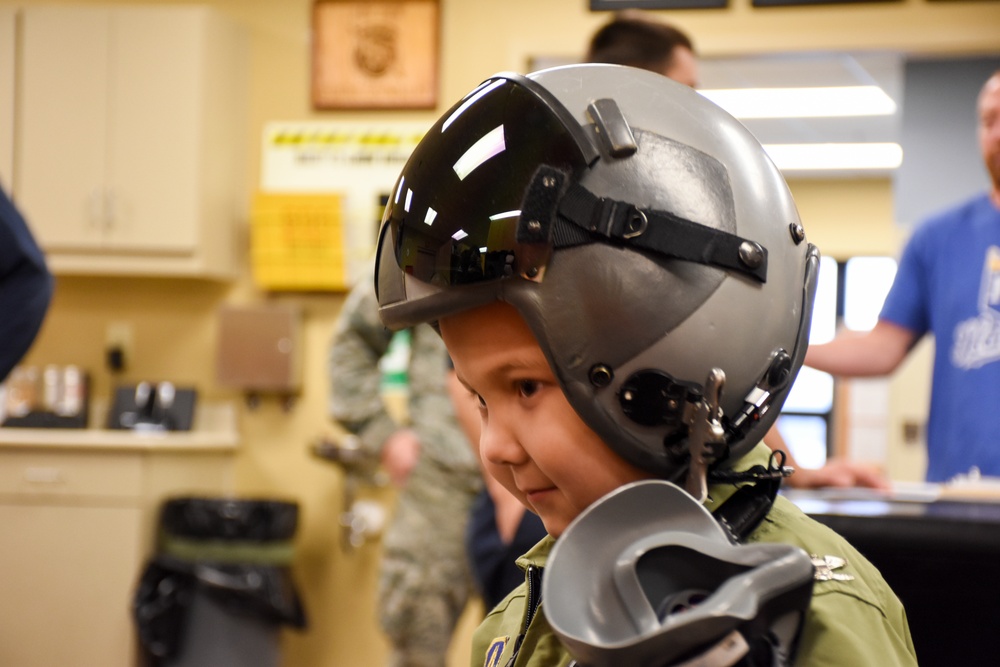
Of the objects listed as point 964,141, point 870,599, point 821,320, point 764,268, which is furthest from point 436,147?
point 821,320

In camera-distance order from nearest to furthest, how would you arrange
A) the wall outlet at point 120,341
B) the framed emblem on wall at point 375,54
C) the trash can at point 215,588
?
the trash can at point 215,588, the framed emblem on wall at point 375,54, the wall outlet at point 120,341

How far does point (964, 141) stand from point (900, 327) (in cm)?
370

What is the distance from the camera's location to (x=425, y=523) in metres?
2.73

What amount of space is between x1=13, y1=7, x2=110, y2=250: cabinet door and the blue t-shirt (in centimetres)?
316

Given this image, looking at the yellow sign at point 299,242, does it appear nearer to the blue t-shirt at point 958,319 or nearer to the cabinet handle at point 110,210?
the cabinet handle at point 110,210

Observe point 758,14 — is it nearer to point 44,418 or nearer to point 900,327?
point 900,327

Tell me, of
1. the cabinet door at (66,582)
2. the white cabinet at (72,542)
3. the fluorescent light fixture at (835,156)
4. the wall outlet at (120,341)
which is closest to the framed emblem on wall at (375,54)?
the wall outlet at (120,341)

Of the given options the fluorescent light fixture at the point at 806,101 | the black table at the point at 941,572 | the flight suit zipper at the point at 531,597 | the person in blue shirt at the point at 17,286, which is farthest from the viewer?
the fluorescent light fixture at the point at 806,101

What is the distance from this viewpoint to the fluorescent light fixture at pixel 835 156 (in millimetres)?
8180

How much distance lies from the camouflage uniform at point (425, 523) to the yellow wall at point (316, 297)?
1454mm

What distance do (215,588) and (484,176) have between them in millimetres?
3382

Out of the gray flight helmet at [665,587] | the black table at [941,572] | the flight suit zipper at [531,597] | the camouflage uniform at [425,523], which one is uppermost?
the gray flight helmet at [665,587]

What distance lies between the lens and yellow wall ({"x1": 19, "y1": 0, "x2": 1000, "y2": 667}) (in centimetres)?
394

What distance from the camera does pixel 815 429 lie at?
960 centimetres
